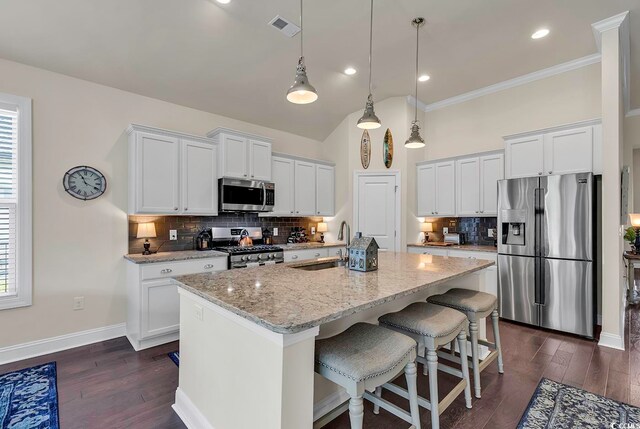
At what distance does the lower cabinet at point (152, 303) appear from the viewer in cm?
310

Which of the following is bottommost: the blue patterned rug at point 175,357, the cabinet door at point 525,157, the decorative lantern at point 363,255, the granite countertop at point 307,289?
the blue patterned rug at point 175,357

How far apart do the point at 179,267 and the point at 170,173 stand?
3.62ft

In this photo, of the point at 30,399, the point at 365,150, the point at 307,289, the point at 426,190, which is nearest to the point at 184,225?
the point at 30,399

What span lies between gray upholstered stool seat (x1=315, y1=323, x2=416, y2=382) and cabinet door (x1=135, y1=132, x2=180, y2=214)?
2720mm

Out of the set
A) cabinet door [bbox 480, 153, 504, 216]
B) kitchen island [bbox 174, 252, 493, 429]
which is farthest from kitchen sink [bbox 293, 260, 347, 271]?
cabinet door [bbox 480, 153, 504, 216]

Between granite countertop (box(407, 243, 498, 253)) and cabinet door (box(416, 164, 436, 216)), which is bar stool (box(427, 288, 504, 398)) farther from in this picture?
cabinet door (box(416, 164, 436, 216))

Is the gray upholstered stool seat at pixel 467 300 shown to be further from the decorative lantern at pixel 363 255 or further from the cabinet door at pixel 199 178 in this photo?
the cabinet door at pixel 199 178

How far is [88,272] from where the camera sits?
3309mm

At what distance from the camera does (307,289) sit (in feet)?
5.66

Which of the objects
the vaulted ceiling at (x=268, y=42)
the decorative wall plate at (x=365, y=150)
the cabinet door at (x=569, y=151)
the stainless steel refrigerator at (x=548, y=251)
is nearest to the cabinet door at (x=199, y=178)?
the vaulted ceiling at (x=268, y=42)

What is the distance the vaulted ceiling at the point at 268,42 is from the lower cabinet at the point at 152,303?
2.13 meters

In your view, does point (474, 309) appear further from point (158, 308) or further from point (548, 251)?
point (158, 308)

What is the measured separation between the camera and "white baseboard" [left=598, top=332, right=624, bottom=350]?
3.05 meters

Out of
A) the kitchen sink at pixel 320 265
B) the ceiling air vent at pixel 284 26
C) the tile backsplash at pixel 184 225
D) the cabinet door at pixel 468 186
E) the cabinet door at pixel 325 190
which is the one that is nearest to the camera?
the kitchen sink at pixel 320 265
